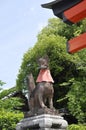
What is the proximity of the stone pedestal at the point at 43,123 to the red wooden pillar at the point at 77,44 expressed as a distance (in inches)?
114

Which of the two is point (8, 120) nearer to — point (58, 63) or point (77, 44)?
point (58, 63)

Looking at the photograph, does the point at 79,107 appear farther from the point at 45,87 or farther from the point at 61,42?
the point at 45,87

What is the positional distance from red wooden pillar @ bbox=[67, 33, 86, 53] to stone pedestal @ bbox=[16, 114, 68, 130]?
2.90 metres

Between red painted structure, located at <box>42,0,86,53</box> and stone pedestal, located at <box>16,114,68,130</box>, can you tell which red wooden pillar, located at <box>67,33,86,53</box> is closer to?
red painted structure, located at <box>42,0,86,53</box>

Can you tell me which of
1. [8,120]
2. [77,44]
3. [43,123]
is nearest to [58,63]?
[8,120]

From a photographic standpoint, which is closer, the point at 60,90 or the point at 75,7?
the point at 75,7

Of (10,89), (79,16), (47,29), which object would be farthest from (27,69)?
(79,16)

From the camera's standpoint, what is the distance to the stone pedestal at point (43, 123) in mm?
8526

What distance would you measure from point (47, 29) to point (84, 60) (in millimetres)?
7532

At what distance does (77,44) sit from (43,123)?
9.95 ft

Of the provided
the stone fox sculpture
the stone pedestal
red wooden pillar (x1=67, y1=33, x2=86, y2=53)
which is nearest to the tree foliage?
the stone fox sculpture

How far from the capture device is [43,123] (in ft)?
27.8

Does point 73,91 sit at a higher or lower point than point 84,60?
lower

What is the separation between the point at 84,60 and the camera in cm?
1925
